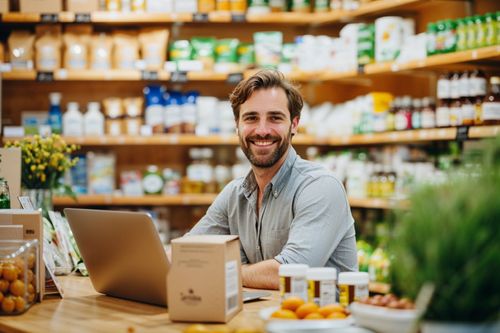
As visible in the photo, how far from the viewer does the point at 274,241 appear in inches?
118

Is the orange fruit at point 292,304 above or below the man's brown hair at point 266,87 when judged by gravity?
below

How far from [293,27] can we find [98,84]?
1.48m

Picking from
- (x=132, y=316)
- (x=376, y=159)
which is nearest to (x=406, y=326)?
(x=132, y=316)

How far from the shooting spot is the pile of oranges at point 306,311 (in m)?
1.78

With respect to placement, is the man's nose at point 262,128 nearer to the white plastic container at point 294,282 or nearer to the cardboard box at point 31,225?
the cardboard box at point 31,225

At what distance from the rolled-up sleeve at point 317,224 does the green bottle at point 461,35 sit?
5.52 feet

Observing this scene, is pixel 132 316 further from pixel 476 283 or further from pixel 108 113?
pixel 108 113

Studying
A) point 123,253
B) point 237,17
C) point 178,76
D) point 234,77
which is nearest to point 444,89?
point 234,77

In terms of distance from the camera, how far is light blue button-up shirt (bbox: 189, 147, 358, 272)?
279cm

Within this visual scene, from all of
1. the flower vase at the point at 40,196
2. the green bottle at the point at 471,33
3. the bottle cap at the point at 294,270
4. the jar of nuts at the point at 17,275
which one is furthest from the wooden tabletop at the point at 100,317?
the green bottle at the point at 471,33

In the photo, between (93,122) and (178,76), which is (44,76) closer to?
(93,122)

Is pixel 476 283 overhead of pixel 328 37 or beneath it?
beneath

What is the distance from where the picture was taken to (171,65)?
5.46 meters

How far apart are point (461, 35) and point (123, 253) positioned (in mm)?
2627
